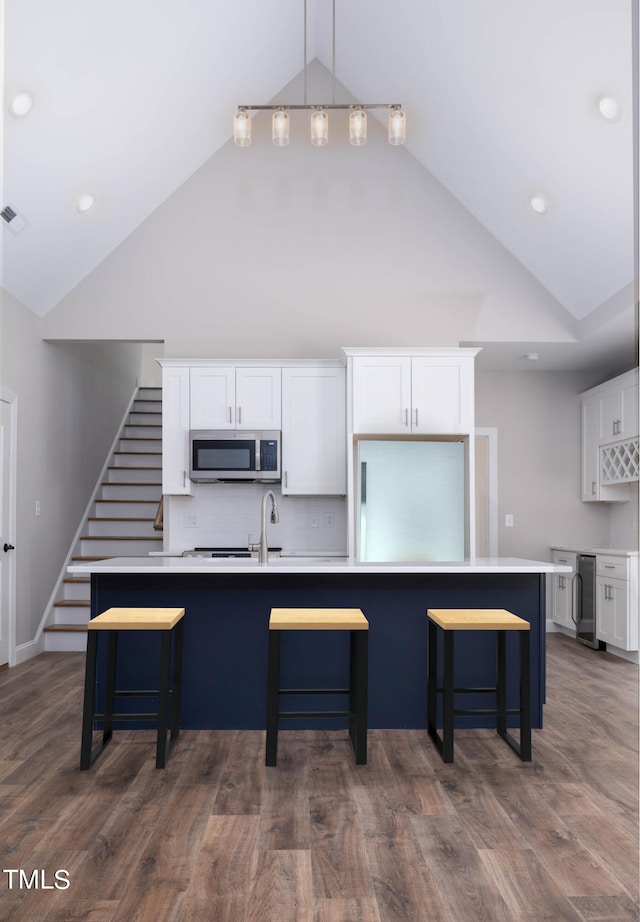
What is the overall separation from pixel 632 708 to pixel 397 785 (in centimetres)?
184

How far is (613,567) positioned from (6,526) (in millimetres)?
4520

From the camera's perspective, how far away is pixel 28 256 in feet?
15.5

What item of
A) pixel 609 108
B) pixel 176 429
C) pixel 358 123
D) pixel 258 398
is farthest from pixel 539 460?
pixel 358 123

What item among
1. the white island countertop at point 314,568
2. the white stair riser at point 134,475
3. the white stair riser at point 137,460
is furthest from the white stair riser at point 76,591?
the white island countertop at point 314,568

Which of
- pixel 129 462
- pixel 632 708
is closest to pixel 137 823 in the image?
pixel 632 708

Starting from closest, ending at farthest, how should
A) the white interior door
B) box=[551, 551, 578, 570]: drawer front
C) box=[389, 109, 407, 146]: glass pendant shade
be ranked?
1. box=[389, 109, 407, 146]: glass pendant shade
2. the white interior door
3. box=[551, 551, 578, 570]: drawer front

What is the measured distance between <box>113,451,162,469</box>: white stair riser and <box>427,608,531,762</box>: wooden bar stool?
486cm

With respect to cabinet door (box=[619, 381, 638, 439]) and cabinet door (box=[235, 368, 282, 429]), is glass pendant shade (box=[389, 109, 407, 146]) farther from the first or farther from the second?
cabinet door (box=[619, 381, 638, 439])

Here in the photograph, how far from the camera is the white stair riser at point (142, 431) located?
26.3 ft

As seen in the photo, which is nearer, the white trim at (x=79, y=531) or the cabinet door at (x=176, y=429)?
the cabinet door at (x=176, y=429)

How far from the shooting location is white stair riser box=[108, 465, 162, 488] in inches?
290

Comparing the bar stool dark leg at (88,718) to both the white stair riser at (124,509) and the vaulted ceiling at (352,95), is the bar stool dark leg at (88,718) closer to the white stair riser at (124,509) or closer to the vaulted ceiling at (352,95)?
the vaulted ceiling at (352,95)

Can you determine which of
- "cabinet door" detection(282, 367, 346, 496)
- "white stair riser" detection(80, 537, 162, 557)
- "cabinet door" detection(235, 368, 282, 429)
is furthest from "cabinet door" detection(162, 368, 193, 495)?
"white stair riser" detection(80, 537, 162, 557)

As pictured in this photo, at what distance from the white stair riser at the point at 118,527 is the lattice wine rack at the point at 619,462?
414 centimetres
